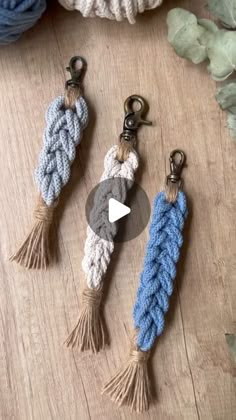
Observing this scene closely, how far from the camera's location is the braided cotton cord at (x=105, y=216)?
2.60 feet

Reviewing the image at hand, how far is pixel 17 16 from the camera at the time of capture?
28.5 inches

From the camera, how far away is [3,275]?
0.82 meters

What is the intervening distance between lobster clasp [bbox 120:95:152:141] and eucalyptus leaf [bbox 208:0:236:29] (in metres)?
0.14

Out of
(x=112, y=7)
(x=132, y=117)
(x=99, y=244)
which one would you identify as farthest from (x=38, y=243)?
(x=112, y=7)

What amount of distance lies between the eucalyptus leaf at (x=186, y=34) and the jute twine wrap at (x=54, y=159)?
140 mm

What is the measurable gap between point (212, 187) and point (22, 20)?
0.32 metres

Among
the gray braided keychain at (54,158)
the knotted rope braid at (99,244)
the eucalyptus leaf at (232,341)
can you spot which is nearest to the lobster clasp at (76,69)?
the gray braided keychain at (54,158)

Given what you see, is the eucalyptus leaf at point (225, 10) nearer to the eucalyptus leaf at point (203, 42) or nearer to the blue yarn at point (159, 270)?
the eucalyptus leaf at point (203, 42)

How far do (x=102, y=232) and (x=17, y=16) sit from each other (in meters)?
0.28

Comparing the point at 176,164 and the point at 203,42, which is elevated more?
the point at 203,42

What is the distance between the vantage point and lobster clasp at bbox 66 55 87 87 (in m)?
0.80

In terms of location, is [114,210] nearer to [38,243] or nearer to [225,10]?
[38,243]

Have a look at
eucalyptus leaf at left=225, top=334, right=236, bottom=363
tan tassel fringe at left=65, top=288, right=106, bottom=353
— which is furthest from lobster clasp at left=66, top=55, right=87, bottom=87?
eucalyptus leaf at left=225, top=334, right=236, bottom=363

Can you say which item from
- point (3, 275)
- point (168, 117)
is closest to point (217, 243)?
point (168, 117)
